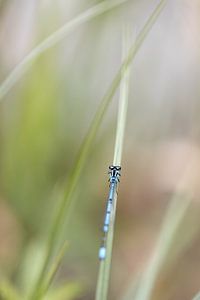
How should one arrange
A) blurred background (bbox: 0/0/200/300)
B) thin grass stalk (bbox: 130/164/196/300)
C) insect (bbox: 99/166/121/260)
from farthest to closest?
blurred background (bbox: 0/0/200/300) < thin grass stalk (bbox: 130/164/196/300) < insect (bbox: 99/166/121/260)

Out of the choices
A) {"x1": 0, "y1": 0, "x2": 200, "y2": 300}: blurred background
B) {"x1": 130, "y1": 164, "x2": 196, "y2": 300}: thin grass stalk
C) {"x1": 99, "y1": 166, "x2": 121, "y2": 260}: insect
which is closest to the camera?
{"x1": 99, "y1": 166, "x2": 121, "y2": 260}: insect

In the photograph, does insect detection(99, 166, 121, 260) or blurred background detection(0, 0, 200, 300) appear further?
blurred background detection(0, 0, 200, 300)

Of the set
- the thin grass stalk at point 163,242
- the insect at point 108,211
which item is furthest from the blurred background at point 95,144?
the insect at point 108,211

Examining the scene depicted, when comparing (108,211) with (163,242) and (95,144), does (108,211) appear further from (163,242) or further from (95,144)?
(95,144)

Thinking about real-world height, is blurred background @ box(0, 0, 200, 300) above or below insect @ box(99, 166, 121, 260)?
above

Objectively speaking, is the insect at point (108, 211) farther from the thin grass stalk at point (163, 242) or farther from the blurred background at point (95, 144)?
the blurred background at point (95, 144)

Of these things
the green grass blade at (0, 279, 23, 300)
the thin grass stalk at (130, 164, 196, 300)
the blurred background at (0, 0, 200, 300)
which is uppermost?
the blurred background at (0, 0, 200, 300)

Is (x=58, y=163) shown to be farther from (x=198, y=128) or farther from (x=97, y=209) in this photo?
(x=198, y=128)

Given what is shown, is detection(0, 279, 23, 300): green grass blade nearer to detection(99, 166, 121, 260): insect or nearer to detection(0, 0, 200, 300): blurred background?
detection(0, 0, 200, 300): blurred background

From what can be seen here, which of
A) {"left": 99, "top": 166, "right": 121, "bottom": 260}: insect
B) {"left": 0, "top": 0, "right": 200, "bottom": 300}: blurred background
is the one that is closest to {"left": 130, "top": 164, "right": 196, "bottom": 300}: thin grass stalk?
{"left": 0, "top": 0, "right": 200, "bottom": 300}: blurred background

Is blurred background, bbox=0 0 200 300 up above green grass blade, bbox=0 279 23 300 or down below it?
above

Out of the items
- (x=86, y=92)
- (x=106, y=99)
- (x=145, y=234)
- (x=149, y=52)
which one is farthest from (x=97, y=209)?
(x=106, y=99)
